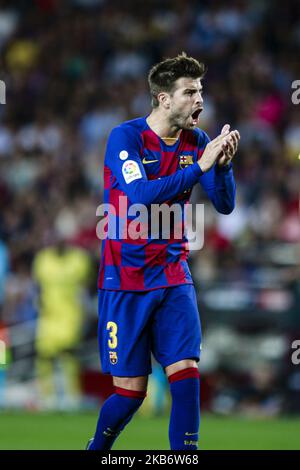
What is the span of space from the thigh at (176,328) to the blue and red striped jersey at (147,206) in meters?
0.08

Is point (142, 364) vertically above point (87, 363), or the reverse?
point (87, 363)

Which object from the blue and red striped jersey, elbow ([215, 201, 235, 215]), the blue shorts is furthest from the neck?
the blue shorts

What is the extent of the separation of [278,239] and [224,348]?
1.35 m

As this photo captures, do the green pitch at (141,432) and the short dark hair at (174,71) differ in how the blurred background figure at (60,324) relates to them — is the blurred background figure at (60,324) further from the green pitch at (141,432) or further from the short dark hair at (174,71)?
the short dark hair at (174,71)

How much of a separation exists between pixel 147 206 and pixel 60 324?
6.63 m

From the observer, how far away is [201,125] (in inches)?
563

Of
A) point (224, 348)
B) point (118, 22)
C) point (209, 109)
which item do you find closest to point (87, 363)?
point (224, 348)

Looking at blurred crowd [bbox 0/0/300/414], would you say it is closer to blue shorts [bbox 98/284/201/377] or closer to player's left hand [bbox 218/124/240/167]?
blue shorts [bbox 98/284/201/377]

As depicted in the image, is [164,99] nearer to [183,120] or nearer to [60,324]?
[183,120]

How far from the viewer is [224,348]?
12.1 m

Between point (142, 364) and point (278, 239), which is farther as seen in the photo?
point (278, 239)

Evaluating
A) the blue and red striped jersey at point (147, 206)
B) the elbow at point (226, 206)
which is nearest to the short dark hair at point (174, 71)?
the blue and red striped jersey at point (147, 206)
